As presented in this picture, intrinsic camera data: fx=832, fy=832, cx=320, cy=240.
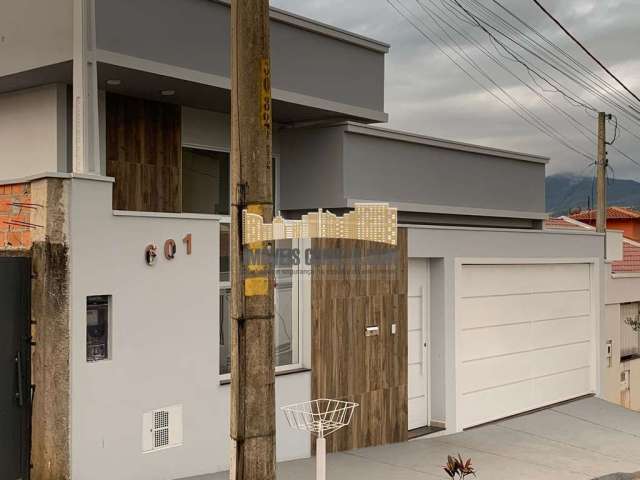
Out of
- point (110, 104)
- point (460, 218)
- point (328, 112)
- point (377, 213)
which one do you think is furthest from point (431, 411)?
point (377, 213)

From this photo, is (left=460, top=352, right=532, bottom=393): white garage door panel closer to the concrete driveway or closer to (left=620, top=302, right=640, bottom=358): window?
the concrete driveway

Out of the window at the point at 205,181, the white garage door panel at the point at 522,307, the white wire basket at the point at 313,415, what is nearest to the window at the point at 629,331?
the white garage door panel at the point at 522,307

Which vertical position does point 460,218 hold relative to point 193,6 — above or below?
below

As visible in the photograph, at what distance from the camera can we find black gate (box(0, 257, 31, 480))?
25.1ft

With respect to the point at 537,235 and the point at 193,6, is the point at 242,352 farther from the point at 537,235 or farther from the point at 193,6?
the point at 537,235

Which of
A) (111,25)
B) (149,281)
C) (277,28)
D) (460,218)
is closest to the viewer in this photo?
(149,281)

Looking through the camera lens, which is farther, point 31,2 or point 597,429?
point 597,429

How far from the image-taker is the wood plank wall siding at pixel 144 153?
10.8m

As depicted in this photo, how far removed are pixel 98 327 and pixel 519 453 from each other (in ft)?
20.6

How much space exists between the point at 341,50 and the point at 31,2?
192 inches

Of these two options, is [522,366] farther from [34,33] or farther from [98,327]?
[34,33]

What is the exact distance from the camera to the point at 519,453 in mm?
11422

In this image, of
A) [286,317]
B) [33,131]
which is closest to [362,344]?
[286,317]

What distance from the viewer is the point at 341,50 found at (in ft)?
42.2
